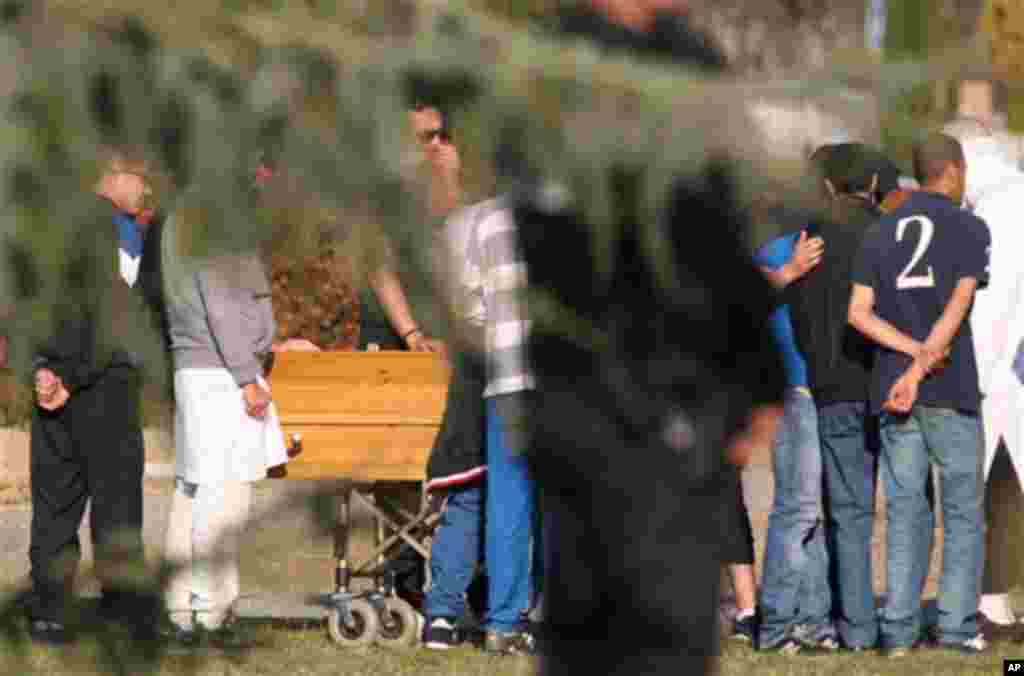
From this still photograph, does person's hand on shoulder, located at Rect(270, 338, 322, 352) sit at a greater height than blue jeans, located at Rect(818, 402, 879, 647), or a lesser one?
greater

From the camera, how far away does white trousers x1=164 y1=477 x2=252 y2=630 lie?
1.74 m

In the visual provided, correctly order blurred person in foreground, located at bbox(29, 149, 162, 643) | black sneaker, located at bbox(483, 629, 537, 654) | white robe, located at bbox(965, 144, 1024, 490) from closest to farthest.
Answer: blurred person in foreground, located at bbox(29, 149, 162, 643) < black sneaker, located at bbox(483, 629, 537, 654) < white robe, located at bbox(965, 144, 1024, 490)

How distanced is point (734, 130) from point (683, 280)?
219 millimetres

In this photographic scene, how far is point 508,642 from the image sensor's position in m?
8.00

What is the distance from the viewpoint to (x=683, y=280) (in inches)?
60.1

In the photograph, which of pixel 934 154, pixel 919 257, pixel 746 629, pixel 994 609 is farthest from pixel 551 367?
pixel 994 609

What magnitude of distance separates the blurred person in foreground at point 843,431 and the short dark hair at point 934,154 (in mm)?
6335

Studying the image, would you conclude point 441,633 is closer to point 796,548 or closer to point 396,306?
point 796,548

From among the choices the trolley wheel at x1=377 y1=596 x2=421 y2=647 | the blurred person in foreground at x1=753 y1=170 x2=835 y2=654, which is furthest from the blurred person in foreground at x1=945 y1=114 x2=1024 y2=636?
the trolley wheel at x1=377 y1=596 x2=421 y2=647

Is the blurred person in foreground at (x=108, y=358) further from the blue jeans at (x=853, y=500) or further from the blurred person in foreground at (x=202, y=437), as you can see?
the blue jeans at (x=853, y=500)

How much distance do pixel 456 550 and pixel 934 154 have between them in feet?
22.4

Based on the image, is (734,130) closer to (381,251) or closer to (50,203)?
(381,251)

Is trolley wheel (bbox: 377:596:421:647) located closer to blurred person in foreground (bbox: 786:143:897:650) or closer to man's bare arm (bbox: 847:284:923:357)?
blurred person in foreground (bbox: 786:143:897:650)

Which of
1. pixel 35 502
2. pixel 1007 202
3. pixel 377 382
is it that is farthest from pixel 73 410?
pixel 1007 202
